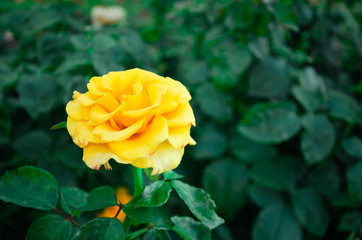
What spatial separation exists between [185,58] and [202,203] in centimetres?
111

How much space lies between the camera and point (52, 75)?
930mm

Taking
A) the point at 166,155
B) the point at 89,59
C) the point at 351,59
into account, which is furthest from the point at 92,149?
the point at 351,59

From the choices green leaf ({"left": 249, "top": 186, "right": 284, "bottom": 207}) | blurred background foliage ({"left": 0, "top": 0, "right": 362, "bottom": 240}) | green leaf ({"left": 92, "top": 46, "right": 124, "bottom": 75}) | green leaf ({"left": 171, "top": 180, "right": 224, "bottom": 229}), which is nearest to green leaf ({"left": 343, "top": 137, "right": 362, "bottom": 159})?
blurred background foliage ({"left": 0, "top": 0, "right": 362, "bottom": 240})

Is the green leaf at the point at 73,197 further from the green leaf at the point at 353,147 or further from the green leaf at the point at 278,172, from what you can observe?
the green leaf at the point at 353,147

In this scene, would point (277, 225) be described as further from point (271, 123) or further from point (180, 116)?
point (180, 116)

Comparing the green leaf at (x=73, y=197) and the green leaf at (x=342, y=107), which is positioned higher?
the green leaf at (x=342, y=107)

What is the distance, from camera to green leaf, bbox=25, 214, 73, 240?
0.50m

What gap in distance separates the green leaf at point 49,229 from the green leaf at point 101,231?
82 millimetres

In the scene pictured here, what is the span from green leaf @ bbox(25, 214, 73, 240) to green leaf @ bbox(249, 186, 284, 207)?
0.70 m

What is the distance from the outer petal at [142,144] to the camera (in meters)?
0.38

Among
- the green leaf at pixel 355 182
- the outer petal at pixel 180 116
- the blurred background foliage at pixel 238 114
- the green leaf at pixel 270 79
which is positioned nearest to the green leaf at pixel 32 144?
the blurred background foliage at pixel 238 114

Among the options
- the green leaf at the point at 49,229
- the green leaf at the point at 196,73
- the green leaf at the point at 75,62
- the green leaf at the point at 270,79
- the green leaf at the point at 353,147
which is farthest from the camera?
the green leaf at the point at 196,73

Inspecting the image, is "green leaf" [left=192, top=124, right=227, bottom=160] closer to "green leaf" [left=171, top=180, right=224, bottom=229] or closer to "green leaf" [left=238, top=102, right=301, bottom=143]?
"green leaf" [left=238, top=102, right=301, bottom=143]

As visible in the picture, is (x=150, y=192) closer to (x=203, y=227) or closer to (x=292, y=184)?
(x=203, y=227)
